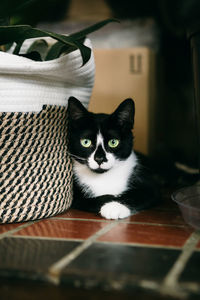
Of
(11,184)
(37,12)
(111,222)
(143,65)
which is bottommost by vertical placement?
(111,222)

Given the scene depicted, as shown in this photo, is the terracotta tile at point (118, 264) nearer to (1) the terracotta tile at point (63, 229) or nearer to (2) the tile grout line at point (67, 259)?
(2) the tile grout line at point (67, 259)

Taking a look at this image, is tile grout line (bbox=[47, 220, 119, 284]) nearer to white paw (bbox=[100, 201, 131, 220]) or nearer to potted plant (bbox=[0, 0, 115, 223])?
white paw (bbox=[100, 201, 131, 220])

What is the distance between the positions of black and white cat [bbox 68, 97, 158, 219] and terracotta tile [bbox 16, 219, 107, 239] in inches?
5.1

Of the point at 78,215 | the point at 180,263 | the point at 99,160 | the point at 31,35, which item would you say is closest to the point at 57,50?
the point at 31,35

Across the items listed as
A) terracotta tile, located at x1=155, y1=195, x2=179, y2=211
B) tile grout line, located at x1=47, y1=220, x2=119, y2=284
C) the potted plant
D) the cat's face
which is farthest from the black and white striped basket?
terracotta tile, located at x1=155, y1=195, x2=179, y2=211

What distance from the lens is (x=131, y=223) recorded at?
1062 millimetres

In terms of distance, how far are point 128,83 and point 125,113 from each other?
1.89ft

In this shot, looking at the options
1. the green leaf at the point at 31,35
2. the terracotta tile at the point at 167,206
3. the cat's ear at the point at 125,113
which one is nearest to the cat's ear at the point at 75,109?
the cat's ear at the point at 125,113

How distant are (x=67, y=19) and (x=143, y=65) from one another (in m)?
0.72

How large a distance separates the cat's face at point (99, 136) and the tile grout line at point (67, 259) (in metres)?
0.29

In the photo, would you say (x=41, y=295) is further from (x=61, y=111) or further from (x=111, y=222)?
(x=61, y=111)

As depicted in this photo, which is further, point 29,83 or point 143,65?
point 143,65

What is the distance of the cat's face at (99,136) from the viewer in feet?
3.92

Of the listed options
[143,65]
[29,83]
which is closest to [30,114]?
[29,83]
